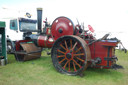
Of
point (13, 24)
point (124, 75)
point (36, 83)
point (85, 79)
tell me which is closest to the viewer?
point (36, 83)

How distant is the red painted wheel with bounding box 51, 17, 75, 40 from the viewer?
4324 mm

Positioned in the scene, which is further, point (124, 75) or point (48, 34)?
point (48, 34)


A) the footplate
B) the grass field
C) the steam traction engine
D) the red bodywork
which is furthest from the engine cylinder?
the red bodywork

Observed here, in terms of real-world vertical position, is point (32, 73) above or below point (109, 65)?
below

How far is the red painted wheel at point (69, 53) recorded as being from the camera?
12.8 feet

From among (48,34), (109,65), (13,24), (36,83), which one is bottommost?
(36,83)

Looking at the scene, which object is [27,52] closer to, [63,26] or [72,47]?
[63,26]

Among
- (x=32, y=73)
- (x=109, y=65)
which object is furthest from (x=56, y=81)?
(x=109, y=65)

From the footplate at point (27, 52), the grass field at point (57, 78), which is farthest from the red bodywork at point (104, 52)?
the footplate at point (27, 52)

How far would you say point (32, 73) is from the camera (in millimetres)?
4293

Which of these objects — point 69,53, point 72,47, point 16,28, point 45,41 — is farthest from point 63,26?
point 16,28

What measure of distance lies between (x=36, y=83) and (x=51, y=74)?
74 centimetres

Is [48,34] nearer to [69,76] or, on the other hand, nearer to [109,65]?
[69,76]

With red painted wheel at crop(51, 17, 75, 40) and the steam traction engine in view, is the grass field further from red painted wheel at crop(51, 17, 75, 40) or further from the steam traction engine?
red painted wheel at crop(51, 17, 75, 40)
